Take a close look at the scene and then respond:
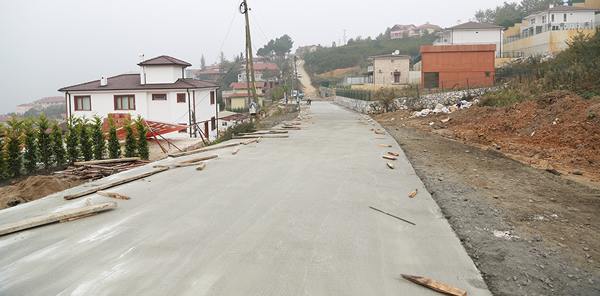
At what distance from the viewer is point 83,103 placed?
32438mm

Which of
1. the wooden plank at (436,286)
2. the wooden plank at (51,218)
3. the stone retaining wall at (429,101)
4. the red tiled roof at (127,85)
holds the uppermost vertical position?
the red tiled roof at (127,85)

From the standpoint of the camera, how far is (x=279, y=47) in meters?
145

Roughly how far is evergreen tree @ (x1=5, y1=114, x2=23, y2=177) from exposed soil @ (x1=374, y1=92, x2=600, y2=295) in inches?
531

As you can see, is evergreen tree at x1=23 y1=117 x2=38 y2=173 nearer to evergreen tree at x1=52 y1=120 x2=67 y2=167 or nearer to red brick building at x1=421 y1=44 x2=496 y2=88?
evergreen tree at x1=52 y1=120 x2=67 y2=167

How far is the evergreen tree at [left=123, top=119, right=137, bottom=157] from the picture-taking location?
15.2m

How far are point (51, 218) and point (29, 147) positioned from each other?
9960 millimetres

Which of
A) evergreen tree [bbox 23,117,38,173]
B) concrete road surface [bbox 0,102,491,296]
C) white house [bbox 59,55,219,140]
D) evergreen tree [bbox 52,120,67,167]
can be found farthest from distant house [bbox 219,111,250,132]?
concrete road surface [bbox 0,102,491,296]

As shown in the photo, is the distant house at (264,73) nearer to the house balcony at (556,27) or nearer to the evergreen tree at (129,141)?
the house balcony at (556,27)

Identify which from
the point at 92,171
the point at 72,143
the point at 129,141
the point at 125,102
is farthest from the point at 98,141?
the point at 125,102

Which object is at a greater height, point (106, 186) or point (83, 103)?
point (83, 103)

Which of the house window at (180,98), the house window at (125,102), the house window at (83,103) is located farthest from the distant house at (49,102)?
the house window at (180,98)

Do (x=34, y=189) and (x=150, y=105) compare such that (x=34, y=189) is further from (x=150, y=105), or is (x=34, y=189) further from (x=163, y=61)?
(x=163, y=61)

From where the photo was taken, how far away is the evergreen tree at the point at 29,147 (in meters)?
13.5

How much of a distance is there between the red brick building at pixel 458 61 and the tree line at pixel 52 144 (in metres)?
30.5
